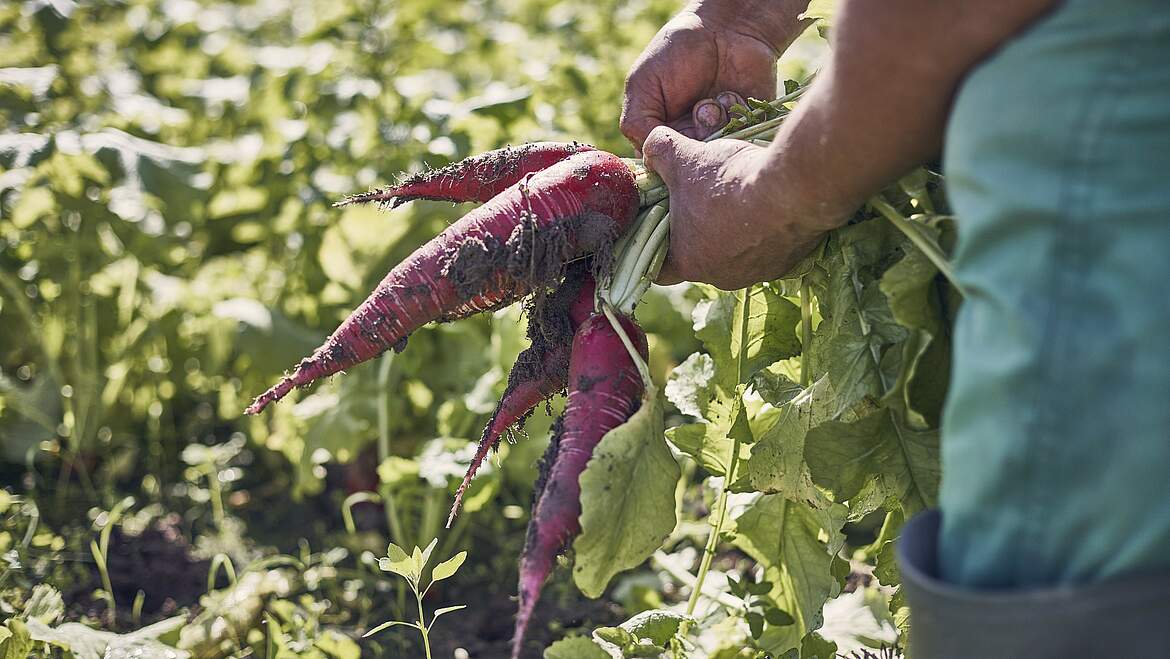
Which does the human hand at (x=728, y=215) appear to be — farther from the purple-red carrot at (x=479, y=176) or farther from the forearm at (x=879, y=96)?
the purple-red carrot at (x=479, y=176)

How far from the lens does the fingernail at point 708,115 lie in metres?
1.95

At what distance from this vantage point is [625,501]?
1574 millimetres

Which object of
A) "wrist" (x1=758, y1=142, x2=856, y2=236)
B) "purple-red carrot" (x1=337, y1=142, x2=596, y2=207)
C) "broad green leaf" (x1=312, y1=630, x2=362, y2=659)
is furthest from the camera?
"broad green leaf" (x1=312, y1=630, x2=362, y2=659)

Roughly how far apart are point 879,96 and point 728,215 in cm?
38

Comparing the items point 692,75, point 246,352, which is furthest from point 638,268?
point 246,352

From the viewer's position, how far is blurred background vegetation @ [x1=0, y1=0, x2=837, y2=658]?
2605 millimetres

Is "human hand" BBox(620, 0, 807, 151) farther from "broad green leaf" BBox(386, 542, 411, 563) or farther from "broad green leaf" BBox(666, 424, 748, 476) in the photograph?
"broad green leaf" BBox(386, 542, 411, 563)

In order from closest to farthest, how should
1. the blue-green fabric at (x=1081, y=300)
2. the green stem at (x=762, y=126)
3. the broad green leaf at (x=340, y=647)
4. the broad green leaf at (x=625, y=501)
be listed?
the blue-green fabric at (x=1081, y=300)
the broad green leaf at (x=625, y=501)
the green stem at (x=762, y=126)
the broad green leaf at (x=340, y=647)

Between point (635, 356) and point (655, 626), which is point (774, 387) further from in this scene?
point (655, 626)

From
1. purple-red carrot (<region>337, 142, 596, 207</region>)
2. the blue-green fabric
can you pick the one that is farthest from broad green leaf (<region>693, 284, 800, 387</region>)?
the blue-green fabric

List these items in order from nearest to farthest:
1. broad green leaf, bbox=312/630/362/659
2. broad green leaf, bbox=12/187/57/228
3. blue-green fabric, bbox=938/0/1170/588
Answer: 1. blue-green fabric, bbox=938/0/1170/588
2. broad green leaf, bbox=312/630/362/659
3. broad green leaf, bbox=12/187/57/228

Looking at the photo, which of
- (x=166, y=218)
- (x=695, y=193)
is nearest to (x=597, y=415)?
(x=695, y=193)

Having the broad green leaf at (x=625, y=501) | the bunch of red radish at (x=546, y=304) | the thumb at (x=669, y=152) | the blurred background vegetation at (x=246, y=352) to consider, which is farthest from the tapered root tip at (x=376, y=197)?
the broad green leaf at (x=625, y=501)

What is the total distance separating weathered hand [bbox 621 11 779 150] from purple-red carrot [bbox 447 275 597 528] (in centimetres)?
37
